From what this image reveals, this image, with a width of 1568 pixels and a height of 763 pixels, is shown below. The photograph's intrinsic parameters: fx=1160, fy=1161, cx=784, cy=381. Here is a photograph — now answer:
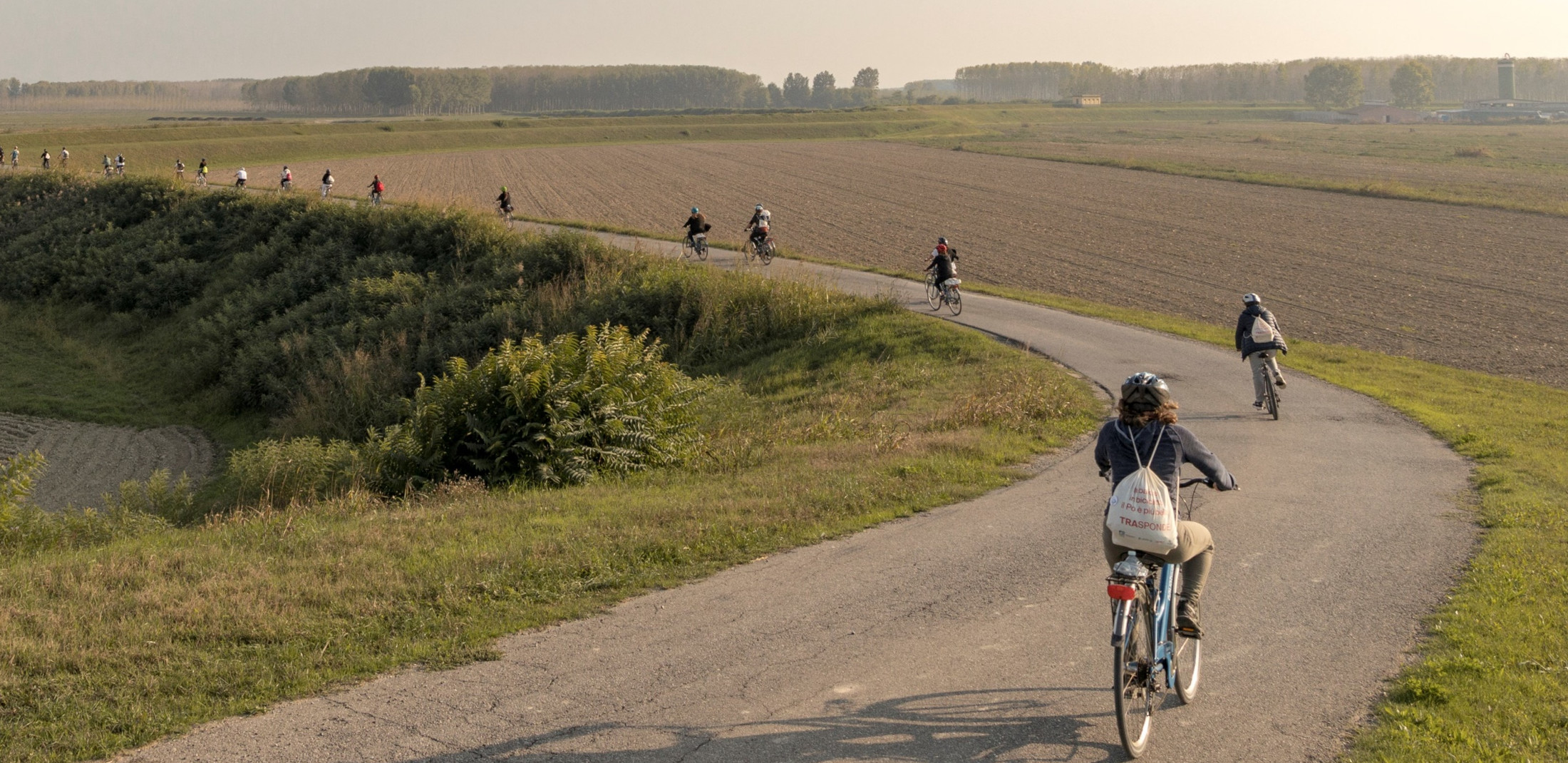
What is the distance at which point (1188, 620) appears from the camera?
7.04 metres

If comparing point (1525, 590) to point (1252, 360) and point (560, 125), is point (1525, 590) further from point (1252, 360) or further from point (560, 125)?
point (560, 125)

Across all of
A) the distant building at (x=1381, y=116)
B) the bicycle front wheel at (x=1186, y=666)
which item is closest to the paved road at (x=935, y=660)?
the bicycle front wheel at (x=1186, y=666)

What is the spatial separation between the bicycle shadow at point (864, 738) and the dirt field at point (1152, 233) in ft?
72.0

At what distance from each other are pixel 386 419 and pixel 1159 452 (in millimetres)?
23575

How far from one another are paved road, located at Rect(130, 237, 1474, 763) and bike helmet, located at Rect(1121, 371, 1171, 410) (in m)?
1.99

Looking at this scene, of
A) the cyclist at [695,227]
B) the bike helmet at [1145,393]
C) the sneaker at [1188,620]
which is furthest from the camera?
the cyclist at [695,227]

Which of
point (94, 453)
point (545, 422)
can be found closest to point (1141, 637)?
point (545, 422)

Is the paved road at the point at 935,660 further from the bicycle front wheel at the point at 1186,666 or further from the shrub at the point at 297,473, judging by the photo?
the shrub at the point at 297,473

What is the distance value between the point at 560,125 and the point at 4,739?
455ft

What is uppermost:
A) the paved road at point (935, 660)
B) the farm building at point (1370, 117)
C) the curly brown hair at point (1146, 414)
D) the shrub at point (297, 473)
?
the farm building at point (1370, 117)

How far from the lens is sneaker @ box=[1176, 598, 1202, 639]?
23.0ft

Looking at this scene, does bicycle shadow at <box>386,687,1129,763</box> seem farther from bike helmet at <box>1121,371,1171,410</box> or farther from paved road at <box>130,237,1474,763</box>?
bike helmet at <box>1121,371,1171,410</box>

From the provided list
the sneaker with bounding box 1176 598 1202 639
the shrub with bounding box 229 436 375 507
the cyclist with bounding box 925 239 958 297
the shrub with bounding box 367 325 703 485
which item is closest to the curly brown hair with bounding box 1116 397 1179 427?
the sneaker with bounding box 1176 598 1202 639

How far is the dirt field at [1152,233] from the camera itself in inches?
1224
